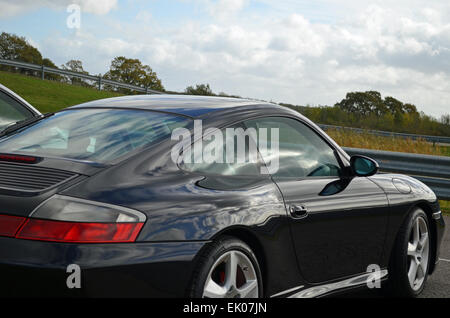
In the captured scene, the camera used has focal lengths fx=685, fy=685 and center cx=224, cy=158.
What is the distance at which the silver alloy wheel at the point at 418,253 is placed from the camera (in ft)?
16.8

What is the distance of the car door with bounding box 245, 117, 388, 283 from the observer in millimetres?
3961

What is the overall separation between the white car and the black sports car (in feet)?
9.58

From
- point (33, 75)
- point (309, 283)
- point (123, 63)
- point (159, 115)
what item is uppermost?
point (123, 63)

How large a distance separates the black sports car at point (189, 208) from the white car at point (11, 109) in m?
2.92

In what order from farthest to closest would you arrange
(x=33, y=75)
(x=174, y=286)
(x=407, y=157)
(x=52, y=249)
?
(x=33, y=75)
(x=407, y=157)
(x=174, y=286)
(x=52, y=249)

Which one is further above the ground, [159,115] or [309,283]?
[159,115]

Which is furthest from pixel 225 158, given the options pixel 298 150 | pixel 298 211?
pixel 298 150

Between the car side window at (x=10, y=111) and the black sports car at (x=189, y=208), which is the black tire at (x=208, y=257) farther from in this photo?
the car side window at (x=10, y=111)

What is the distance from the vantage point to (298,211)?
153 inches

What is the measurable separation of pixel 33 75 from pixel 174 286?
29.9 meters

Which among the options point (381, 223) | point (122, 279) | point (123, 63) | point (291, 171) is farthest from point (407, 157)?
point (123, 63)

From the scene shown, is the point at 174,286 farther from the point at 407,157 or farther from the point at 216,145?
the point at 407,157

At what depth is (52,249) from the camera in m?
2.81

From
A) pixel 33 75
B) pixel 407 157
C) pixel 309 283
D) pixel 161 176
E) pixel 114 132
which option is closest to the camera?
pixel 161 176
